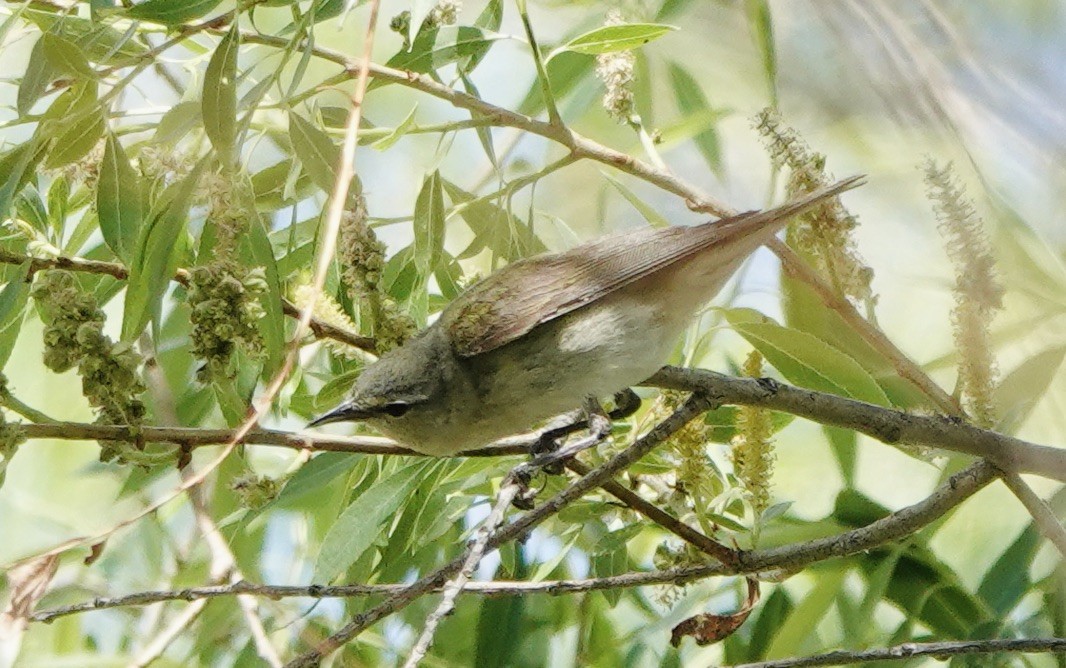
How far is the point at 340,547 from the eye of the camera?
271 centimetres

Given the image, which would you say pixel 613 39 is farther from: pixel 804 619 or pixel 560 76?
pixel 804 619

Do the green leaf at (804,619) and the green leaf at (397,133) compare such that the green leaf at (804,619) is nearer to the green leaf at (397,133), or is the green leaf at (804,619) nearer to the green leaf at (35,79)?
the green leaf at (397,133)

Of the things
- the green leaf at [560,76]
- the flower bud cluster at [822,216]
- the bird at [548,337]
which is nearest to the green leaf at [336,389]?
the bird at [548,337]

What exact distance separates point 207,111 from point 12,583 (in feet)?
2.84

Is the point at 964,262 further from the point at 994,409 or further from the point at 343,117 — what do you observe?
the point at 343,117

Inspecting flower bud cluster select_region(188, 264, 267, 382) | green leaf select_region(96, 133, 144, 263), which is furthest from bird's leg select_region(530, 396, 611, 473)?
green leaf select_region(96, 133, 144, 263)

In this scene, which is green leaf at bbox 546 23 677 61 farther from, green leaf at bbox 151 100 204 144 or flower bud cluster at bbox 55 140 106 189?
flower bud cluster at bbox 55 140 106 189

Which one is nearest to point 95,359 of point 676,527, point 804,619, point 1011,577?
point 676,527

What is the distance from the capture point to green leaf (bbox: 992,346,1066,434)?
5.37 feet

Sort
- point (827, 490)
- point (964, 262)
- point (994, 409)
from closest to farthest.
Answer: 1. point (964, 262)
2. point (994, 409)
3. point (827, 490)

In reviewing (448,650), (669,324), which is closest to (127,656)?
(448,650)

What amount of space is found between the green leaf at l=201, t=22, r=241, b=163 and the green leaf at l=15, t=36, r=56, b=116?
0.31 metres

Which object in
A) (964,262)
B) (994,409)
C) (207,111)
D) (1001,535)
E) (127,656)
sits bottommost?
(1001,535)

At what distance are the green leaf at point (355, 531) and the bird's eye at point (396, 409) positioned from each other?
0.57 feet
